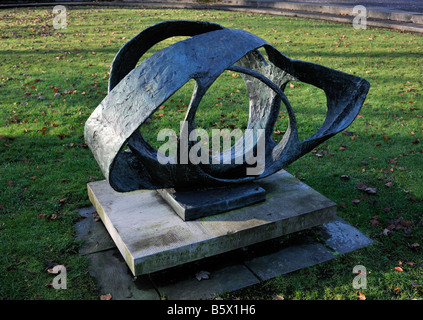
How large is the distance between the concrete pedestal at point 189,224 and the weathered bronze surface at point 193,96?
37cm

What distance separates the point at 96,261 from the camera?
15.4 ft

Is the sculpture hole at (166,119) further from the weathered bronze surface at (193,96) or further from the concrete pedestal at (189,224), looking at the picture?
the weathered bronze surface at (193,96)

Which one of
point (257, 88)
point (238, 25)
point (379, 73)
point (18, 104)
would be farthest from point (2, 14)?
point (257, 88)

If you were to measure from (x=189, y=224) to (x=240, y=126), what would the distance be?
391 centimetres

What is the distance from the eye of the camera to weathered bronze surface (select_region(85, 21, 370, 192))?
3975 mm

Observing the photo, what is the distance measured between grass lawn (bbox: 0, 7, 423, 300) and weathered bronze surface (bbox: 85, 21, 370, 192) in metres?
1.26

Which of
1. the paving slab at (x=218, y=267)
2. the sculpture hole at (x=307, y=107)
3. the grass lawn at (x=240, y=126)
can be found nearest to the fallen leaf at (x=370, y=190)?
the grass lawn at (x=240, y=126)

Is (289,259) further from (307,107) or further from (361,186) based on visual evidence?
(307,107)

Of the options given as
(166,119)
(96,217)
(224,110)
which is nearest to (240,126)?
(224,110)

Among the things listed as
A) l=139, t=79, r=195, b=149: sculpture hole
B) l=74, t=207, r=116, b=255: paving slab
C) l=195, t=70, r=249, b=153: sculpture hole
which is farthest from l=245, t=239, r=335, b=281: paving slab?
l=139, t=79, r=195, b=149: sculpture hole

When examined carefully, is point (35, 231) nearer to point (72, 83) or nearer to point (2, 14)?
point (72, 83)

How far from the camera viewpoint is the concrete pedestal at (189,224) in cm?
424

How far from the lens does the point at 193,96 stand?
13.6ft

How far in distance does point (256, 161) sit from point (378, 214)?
184 centimetres
